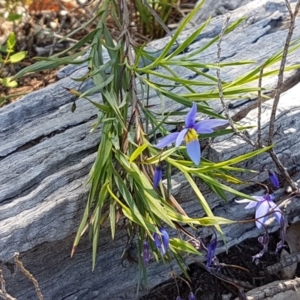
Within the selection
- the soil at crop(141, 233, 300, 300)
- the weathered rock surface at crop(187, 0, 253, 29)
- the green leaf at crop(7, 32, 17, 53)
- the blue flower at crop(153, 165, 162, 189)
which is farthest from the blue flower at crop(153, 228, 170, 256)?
the weathered rock surface at crop(187, 0, 253, 29)

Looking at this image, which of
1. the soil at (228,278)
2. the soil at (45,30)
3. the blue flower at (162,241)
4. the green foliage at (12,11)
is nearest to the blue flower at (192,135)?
the blue flower at (162,241)

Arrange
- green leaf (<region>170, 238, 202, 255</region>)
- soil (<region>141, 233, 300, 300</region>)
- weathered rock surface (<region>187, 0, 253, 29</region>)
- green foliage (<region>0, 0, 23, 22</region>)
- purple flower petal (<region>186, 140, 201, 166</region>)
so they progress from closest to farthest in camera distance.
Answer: purple flower petal (<region>186, 140, 201, 166</region>)
green leaf (<region>170, 238, 202, 255</region>)
soil (<region>141, 233, 300, 300</region>)
green foliage (<region>0, 0, 23, 22</region>)
weathered rock surface (<region>187, 0, 253, 29</region>)

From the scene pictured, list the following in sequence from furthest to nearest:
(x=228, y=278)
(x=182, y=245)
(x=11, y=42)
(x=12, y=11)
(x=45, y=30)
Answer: (x=45, y=30) < (x=12, y=11) < (x=11, y=42) < (x=228, y=278) < (x=182, y=245)

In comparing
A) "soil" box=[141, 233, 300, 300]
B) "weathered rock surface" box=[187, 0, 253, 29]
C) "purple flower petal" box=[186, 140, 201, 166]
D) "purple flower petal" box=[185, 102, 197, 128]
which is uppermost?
"purple flower petal" box=[185, 102, 197, 128]

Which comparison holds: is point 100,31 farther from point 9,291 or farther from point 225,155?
point 9,291

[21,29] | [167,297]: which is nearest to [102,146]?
[167,297]

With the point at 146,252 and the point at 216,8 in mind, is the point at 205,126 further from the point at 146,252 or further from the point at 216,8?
the point at 216,8

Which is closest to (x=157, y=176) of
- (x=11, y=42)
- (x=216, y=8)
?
(x=11, y=42)

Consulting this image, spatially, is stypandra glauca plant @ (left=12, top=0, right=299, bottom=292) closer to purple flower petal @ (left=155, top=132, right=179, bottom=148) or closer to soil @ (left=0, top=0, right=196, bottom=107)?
purple flower petal @ (left=155, top=132, right=179, bottom=148)
